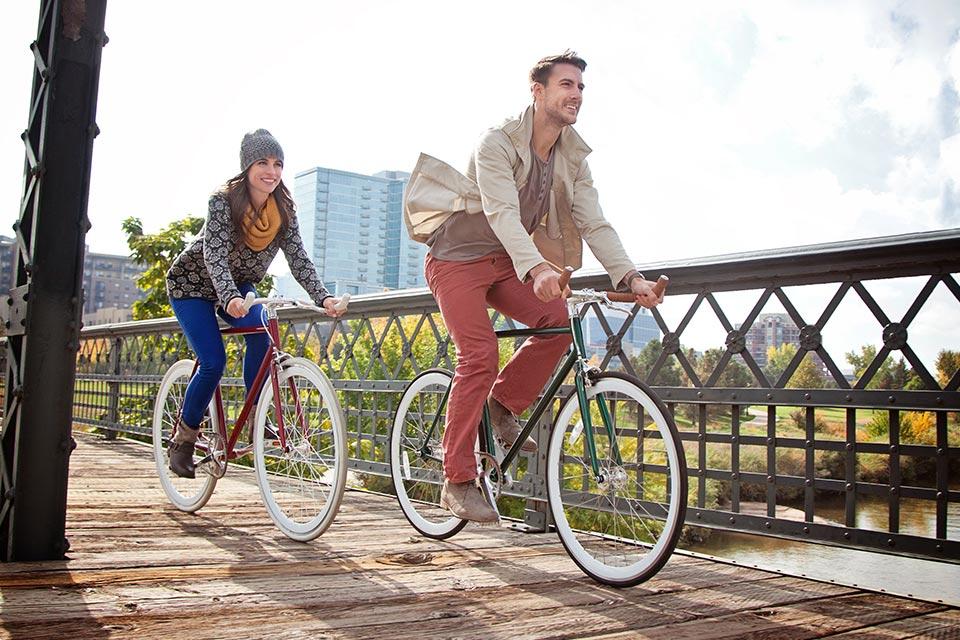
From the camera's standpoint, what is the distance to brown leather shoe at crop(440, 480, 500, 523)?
9.89 ft

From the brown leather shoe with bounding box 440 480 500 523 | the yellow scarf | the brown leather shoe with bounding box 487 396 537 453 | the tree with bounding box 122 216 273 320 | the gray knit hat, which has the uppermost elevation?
the tree with bounding box 122 216 273 320

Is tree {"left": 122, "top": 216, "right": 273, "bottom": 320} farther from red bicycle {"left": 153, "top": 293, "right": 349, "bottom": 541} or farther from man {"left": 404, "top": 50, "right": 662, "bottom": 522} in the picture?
man {"left": 404, "top": 50, "right": 662, "bottom": 522}

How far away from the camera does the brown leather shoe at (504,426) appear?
3406mm

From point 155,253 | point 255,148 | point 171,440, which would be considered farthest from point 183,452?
point 155,253

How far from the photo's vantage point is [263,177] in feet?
12.0

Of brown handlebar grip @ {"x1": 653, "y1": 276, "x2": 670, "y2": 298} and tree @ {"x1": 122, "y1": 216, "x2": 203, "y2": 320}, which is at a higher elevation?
tree @ {"x1": 122, "y1": 216, "x2": 203, "y2": 320}

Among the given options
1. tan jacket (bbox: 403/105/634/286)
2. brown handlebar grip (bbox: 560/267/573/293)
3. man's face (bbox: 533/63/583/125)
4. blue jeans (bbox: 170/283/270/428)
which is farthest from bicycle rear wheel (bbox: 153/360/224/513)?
man's face (bbox: 533/63/583/125)

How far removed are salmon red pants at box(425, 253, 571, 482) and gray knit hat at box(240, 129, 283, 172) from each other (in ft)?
3.08

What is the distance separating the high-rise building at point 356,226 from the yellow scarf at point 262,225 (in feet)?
458

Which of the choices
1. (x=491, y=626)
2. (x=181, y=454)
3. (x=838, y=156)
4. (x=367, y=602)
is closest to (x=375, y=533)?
(x=181, y=454)

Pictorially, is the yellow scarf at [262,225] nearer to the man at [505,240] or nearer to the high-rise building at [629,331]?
the man at [505,240]

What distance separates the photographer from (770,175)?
548 ft

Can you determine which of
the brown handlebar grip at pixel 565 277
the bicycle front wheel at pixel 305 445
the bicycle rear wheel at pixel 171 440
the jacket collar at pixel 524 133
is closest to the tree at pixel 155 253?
the bicycle rear wheel at pixel 171 440

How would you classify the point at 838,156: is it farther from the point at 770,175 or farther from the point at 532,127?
the point at 532,127
